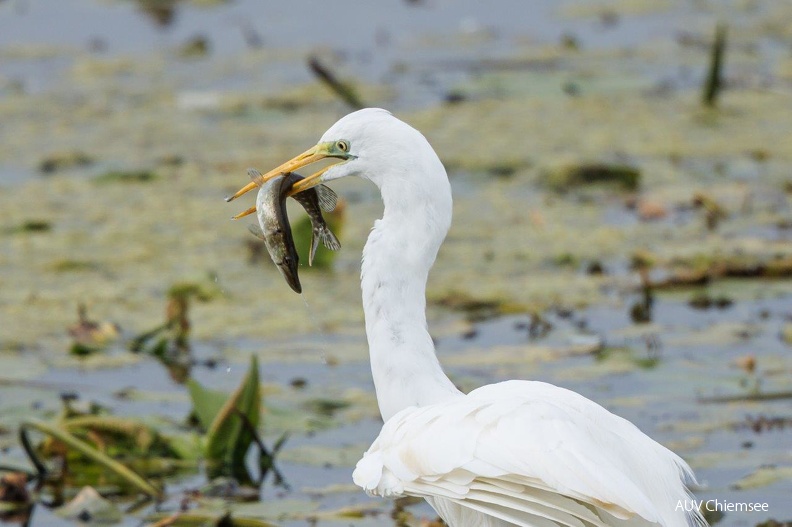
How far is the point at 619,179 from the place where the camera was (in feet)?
24.1

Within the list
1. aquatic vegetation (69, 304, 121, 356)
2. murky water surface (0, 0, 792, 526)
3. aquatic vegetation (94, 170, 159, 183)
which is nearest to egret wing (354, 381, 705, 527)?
murky water surface (0, 0, 792, 526)

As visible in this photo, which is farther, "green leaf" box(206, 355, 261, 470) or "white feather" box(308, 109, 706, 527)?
"green leaf" box(206, 355, 261, 470)

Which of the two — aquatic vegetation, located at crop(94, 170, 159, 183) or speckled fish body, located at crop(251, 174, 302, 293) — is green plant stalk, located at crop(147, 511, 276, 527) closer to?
speckled fish body, located at crop(251, 174, 302, 293)

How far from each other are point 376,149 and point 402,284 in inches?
12.0

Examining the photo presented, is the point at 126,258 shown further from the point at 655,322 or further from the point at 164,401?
the point at 655,322

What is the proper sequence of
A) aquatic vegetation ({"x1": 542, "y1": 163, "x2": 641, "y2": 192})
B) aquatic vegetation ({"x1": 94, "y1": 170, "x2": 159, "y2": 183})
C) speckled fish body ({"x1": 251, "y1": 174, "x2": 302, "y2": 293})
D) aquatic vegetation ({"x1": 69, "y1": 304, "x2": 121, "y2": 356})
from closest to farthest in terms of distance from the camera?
speckled fish body ({"x1": 251, "y1": 174, "x2": 302, "y2": 293}) → aquatic vegetation ({"x1": 69, "y1": 304, "x2": 121, "y2": 356}) → aquatic vegetation ({"x1": 542, "y1": 163, "x2": 641, "y2": 192}) → aquatic vegetation ({"x1": 94, "y1": 170, "x2": 159, "y2": 183})

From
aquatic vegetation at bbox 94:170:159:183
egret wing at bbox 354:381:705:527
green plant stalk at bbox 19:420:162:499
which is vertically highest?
egret wing at bbox 354:381:705:527

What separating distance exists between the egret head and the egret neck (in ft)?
0.05

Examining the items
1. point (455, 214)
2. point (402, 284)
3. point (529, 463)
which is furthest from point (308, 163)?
point (455, 214)

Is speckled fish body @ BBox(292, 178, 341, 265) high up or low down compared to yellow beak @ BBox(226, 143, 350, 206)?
down

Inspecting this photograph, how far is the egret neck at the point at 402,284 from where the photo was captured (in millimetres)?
3268

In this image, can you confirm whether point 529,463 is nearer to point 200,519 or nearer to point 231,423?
point 200,519

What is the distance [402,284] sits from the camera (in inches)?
129

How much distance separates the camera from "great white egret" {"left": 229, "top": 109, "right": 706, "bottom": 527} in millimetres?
2752
